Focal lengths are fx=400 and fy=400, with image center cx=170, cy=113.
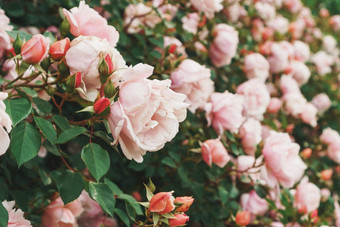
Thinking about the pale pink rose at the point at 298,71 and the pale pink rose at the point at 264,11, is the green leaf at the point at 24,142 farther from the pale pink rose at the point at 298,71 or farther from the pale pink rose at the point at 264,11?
the pale pink rose at the point at 264,11

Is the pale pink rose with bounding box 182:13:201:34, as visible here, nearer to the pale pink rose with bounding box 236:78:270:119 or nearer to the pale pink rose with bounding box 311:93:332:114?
the pale pink rose with bounding box 236:78:270:119

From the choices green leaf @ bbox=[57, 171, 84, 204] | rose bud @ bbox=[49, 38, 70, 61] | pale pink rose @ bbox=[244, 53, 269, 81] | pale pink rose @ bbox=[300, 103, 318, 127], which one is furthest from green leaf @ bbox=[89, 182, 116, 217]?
pale pink rose @ bbox=[300, 103, 318, 127]

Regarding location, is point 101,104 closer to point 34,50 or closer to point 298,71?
point 34,50

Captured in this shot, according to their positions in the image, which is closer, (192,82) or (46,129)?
(46,129)

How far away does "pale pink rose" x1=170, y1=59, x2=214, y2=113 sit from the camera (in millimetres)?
1395

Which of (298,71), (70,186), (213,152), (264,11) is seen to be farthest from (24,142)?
(264,11)

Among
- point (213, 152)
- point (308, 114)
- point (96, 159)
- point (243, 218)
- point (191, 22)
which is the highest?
point (96, 159)

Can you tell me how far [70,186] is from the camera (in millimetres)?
972

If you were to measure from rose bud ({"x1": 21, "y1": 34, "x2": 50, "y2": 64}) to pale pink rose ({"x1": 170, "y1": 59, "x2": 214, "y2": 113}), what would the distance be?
21.8 inches

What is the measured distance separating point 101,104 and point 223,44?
100 cm

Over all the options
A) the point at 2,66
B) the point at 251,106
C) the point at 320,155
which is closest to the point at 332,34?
the point at 320,155

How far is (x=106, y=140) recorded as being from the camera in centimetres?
96

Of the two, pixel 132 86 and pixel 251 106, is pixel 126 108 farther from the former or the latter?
pixel 251 106

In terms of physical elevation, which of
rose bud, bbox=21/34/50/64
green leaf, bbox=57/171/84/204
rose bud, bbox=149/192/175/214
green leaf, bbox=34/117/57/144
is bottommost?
green leaf, bbox=57/171/84/204
